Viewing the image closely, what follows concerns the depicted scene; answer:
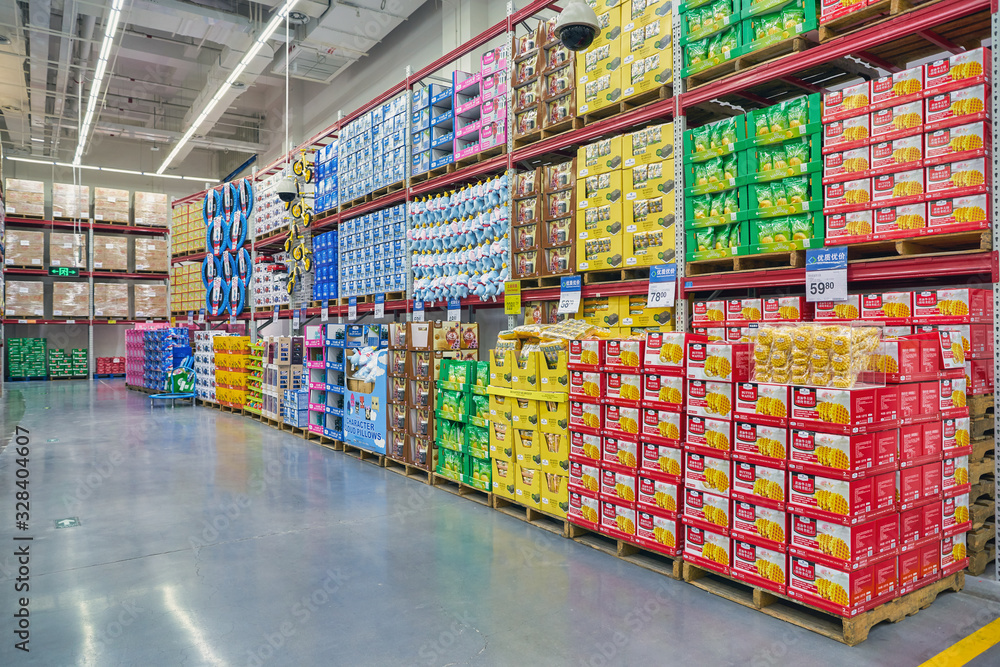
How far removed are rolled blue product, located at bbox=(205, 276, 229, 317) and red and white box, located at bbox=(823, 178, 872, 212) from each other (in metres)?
13.3

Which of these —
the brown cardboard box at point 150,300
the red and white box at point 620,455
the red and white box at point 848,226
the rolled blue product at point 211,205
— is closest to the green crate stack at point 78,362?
the brown cardboard box at point 150,300

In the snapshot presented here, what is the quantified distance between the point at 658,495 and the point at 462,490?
247cm

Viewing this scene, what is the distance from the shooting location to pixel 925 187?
13.1 feet

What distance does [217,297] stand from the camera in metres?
15.3

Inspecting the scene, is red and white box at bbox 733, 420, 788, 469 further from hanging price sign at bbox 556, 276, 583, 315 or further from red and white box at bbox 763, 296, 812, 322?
hanging price sign at bbox 556, 276, 583, 315

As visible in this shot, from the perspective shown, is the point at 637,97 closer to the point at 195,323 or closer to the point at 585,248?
the point at 585,248

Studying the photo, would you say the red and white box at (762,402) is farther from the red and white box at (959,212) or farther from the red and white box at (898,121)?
the red and white box at (898,121)

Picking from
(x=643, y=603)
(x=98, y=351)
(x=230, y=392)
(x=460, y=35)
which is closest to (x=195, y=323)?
(x=230, y=392)

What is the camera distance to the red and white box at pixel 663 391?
13.6 ft

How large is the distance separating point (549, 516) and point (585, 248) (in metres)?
2.46

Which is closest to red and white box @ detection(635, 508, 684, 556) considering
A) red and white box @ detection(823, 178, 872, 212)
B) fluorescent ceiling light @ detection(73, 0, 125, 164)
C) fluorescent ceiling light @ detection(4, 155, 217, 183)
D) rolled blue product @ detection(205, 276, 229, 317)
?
red and white box @ detection(823, 178, 872, 212)

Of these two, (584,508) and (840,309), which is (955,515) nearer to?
(840,309)

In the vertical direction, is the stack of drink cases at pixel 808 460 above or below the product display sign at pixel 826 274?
below

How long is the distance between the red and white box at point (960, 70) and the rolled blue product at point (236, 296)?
42.5 ft
